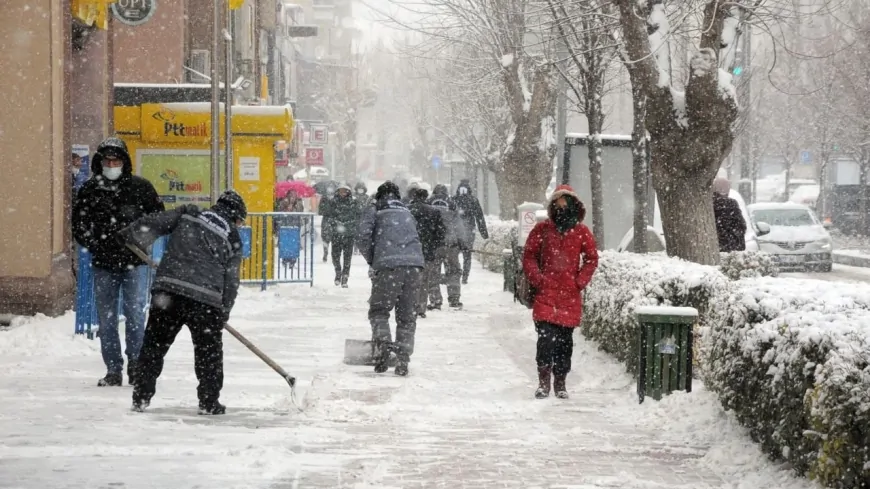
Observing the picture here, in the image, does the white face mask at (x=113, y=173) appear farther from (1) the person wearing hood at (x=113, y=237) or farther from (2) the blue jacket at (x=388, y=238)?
(2) the blue jacket at (x=388, y=238)

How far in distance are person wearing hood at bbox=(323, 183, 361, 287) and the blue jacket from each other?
1069 centimetres

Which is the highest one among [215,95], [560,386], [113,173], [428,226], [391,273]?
[215,95]

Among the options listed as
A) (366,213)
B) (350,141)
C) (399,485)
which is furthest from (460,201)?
(350,141)

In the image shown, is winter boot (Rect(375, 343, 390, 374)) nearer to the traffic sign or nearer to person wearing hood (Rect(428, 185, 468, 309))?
person wearing hood (Rect(428, 185, 468, 309))

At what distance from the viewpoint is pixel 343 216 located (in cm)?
2331

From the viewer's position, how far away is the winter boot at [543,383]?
1020 cm

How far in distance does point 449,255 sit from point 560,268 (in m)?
8.82

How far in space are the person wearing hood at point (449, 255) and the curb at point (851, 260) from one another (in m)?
15.3

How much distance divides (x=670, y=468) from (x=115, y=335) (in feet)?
15.4

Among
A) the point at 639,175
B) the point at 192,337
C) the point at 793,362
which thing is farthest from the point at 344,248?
the point at 793,362

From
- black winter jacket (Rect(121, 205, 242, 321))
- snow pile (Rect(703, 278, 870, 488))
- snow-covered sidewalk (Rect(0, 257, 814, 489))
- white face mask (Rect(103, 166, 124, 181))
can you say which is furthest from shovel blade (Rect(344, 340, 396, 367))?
snow pile (Rect(703, 278, 870, 488))

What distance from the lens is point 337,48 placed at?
11756 centimetres

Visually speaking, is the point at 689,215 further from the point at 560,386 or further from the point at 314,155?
the point at 314,155

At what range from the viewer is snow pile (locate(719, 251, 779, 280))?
1377 centimetres
